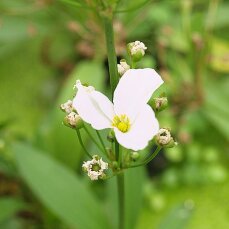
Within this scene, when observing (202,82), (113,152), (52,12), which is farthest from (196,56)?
(113,152)

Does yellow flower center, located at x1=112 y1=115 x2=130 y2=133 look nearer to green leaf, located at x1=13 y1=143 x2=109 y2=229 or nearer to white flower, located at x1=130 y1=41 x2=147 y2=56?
white flower, located at x1=130 y1=41 x2=147 y2=56

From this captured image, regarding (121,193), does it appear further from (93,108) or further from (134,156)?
(93,108)

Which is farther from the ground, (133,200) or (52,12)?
(52,12)

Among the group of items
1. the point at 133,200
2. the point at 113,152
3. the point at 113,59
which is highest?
the point at 113,59

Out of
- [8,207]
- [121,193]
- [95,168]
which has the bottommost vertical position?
[8,207]

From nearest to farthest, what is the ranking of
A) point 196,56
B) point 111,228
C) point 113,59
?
1. point 113,59
2. point 111,228
3. point 196,56

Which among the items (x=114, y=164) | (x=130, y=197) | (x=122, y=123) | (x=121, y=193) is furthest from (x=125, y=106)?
(x=130, y=197)

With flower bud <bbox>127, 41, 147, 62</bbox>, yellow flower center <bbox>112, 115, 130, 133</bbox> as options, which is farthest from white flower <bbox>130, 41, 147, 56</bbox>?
yellow flower center <bbox>112, 115, 130, 133</bbox>

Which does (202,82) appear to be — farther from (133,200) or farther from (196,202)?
(133,200)
